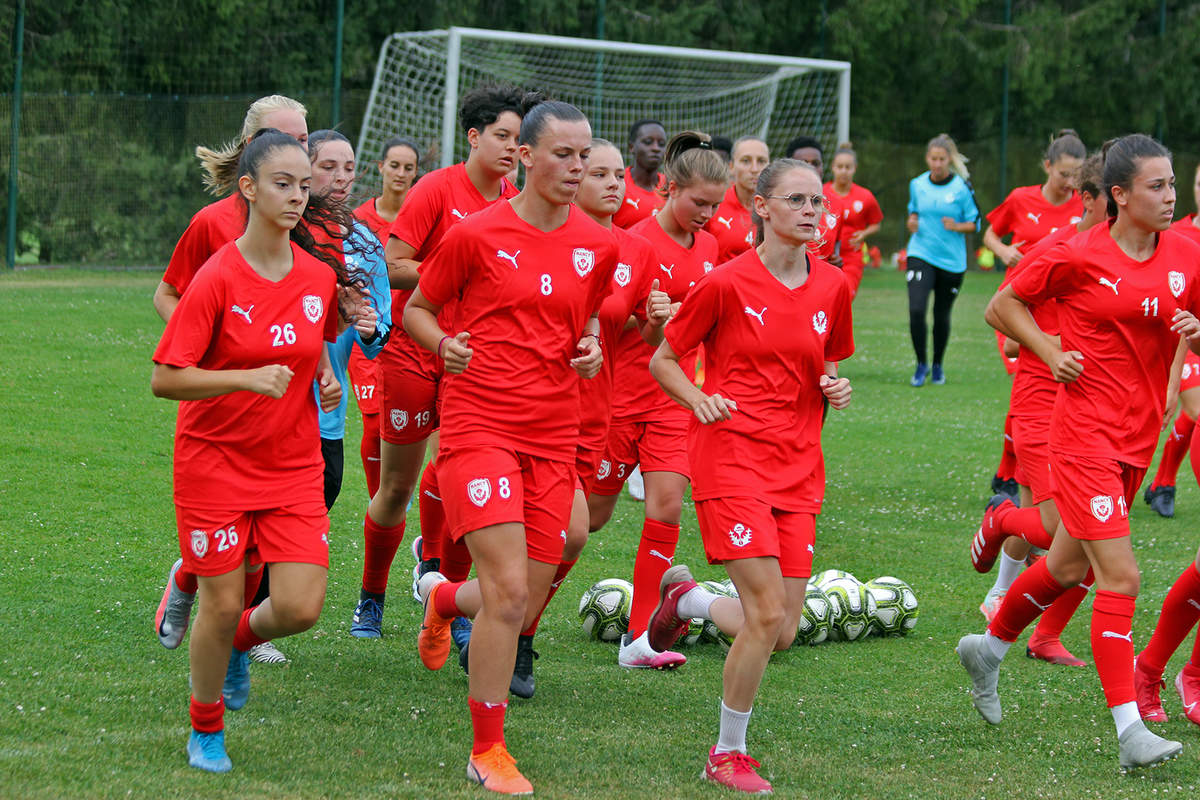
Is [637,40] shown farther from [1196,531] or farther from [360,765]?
[360,765]

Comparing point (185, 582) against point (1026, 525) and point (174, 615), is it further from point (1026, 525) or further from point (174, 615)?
point (1026, 525)

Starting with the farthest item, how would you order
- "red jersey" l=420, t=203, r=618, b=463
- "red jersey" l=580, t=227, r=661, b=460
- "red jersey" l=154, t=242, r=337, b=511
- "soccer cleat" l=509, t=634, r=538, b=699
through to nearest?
"red jersey" l=580, t=227, r=661, b=460, "soccer cleat" l=509, t=634, r=538, b=699, "red jersey" l=420, t=203, r=618, b=463, "red jersey" l=154, t=242, r=337, b=511

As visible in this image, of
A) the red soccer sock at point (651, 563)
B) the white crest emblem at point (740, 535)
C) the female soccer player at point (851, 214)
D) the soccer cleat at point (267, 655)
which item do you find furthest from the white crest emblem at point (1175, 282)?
the female soccer player at point (851, 214)

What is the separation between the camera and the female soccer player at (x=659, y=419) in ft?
20.5

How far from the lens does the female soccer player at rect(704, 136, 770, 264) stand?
786 cm

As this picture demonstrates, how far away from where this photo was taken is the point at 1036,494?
20.1 feet

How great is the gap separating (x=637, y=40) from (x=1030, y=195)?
639 inches

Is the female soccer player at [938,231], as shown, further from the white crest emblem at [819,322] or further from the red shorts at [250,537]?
the red shorts at [250,537]

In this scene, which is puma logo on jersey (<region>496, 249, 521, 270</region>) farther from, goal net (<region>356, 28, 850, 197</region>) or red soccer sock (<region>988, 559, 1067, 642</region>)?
goal net (<region>356, 28, 850, 197</region>)

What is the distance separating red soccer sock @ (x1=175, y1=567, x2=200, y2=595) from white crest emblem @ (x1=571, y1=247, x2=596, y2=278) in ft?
5.97

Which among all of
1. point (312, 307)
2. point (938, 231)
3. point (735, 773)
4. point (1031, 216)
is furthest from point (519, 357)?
point (938, 231)

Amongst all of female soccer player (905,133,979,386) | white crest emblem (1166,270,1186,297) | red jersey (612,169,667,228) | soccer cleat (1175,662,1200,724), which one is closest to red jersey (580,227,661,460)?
white crest emblem (1166,270,1186,297)

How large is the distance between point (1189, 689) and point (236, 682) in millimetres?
3686

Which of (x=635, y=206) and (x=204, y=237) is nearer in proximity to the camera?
(x=204, y=237)
